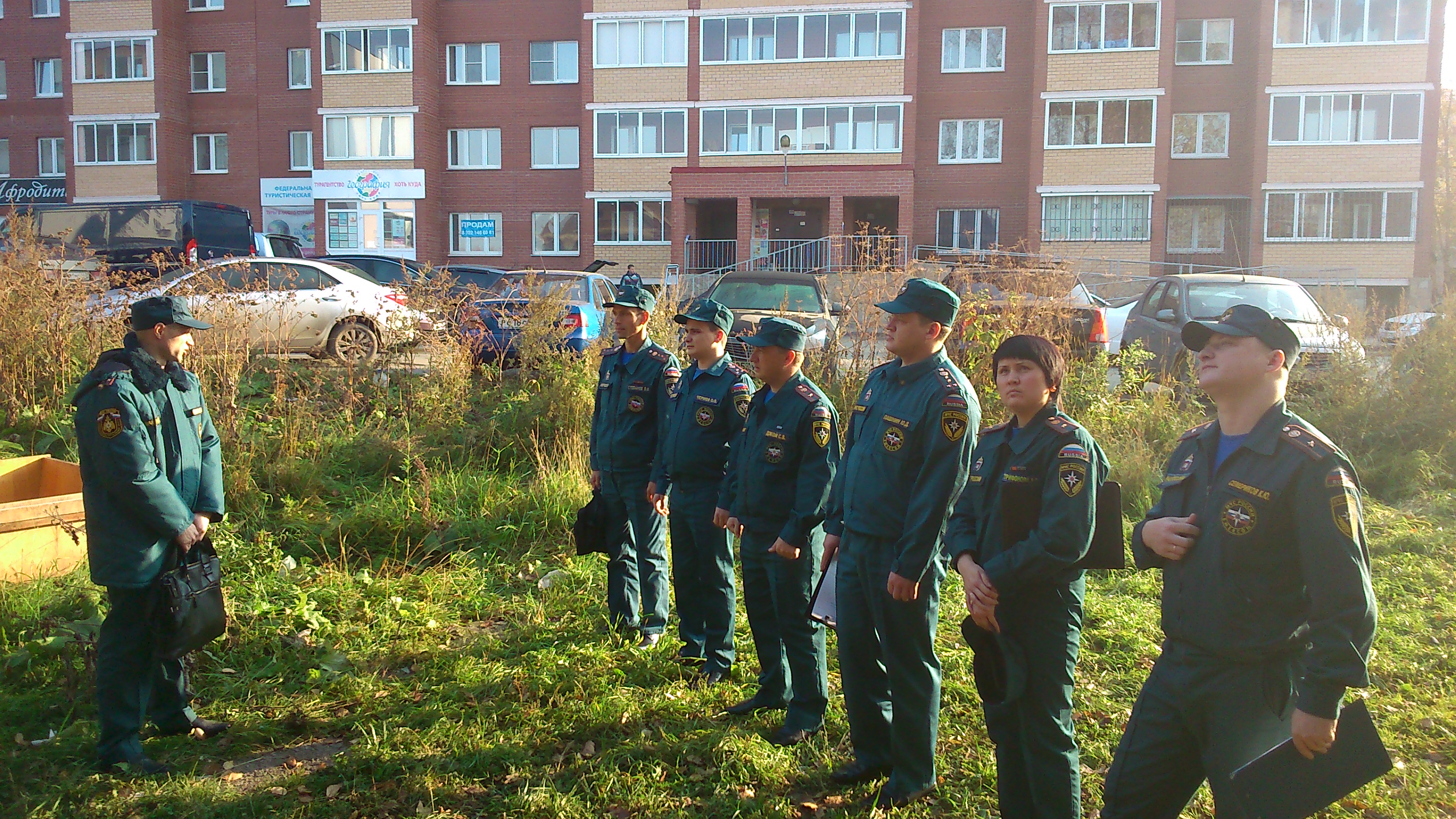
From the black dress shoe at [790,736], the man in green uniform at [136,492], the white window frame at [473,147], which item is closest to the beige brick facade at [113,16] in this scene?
the white window frame at [473,147]

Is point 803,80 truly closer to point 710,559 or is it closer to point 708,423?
point 708,423

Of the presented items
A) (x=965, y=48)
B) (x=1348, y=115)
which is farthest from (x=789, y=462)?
(x=1348, y=115)

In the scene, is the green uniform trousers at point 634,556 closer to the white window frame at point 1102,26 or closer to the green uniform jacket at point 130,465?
the green uniform jacket at point 130,465

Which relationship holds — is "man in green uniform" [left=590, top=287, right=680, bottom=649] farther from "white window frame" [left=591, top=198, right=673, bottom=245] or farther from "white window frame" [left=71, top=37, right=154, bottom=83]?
"white window frame" [left=71, top=37, right=154, bottom=83]

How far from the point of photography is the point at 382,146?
3656cm

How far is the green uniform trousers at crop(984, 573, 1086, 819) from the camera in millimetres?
3260

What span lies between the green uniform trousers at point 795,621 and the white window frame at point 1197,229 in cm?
3319

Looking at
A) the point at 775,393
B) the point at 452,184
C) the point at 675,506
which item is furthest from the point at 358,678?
the point at 452,184

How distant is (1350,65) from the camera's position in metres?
31.6

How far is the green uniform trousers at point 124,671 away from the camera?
4.12 m

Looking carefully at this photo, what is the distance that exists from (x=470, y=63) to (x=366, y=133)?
4.73 metres

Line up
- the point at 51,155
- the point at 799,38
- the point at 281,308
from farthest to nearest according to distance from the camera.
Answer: the point at 51,155 < the point at 799,38 < the point at 281,308

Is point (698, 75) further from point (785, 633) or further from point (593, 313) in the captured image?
point (785, 633)

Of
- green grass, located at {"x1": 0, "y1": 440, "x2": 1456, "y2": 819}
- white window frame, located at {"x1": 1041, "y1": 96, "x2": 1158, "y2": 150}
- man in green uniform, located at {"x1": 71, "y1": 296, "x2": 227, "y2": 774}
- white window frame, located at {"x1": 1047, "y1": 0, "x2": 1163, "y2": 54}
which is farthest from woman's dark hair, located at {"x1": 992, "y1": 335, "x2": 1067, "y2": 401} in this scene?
white window frame, located at {"x1": 1047, "y1": 0, "x2": 1163, "y2": 54}
